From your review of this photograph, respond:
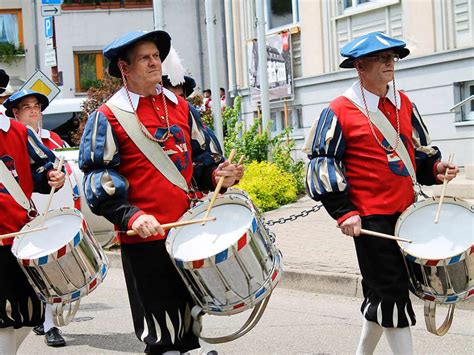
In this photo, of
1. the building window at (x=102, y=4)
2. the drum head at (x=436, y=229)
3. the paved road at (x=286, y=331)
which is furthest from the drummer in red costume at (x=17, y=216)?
the building window at (x=102, y=4)

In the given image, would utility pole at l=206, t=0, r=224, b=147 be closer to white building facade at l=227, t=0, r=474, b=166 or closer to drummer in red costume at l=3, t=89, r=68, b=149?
white building facade at l=227, t=0, r=474, b=166

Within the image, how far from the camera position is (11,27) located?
113ft

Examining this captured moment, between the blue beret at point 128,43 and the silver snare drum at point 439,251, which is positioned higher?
the blue beret at point 128,43

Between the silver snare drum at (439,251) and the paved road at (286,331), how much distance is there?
4.95 feet

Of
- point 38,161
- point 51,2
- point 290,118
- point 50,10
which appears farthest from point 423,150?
point 290,118

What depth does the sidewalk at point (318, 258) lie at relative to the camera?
8109 mm

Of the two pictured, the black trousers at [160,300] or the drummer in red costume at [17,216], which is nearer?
the black trousers at [160,300]

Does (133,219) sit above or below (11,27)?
below

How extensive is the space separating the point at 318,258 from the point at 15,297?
474 centimetres

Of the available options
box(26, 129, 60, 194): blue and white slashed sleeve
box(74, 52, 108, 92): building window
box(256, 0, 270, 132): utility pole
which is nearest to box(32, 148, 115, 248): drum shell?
box(26, 129, 60, 194): blue and white slashed sleeve

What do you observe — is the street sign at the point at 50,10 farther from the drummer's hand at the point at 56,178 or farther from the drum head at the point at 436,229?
the drum head at the point at 436,229

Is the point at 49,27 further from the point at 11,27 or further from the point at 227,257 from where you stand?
the point at 11,27

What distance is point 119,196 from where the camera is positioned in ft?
14.3

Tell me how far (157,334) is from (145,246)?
1.37ft
